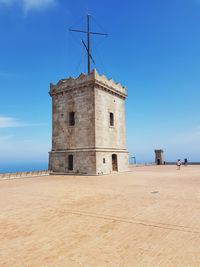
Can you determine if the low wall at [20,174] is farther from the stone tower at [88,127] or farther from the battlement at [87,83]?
the battlement at [87,83]

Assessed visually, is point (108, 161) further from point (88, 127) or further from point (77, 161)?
point (88, 127)

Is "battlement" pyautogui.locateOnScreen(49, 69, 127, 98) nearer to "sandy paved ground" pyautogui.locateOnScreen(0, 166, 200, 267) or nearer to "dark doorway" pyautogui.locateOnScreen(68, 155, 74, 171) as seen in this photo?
"dark doorway" pyautogui.locateOnScreen(68, 155, 74, 171)

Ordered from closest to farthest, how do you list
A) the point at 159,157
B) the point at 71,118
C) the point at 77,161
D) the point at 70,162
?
1. the point at 77,161
2. the point at 70,162
3. the point at 71,118
4. the point at 159,157

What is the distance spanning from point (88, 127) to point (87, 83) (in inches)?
177

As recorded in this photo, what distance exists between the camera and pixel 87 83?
2211 centimetres

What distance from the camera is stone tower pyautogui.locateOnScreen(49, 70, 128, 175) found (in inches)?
843

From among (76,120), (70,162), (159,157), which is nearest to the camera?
(76,120)

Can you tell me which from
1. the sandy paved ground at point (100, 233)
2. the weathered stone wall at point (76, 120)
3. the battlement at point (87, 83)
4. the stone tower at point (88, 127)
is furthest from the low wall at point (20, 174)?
the sandy paved ground at point (100, 233)

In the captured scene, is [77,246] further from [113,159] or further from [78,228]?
[113,159]

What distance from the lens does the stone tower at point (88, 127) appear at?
21.4m

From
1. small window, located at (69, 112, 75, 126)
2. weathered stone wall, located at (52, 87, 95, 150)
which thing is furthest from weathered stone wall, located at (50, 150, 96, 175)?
small window, located at (69, 112, 75, 126)

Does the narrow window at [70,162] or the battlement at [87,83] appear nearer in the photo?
the battlement at [87,83]

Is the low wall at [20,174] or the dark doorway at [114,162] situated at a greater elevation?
the dark doorway at [114,162]

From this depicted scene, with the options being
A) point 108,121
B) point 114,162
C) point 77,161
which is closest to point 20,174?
point 77,161
